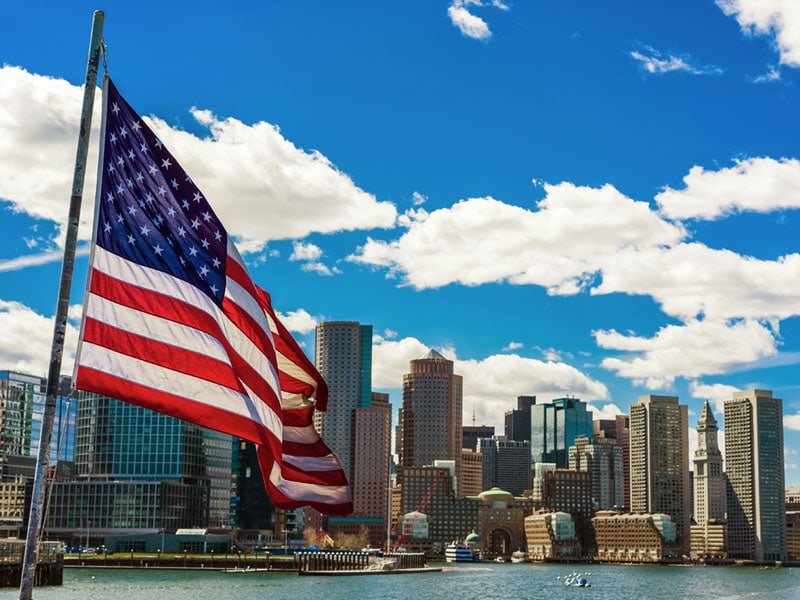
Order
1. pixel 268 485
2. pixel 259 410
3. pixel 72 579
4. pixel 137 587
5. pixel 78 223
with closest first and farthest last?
pixel 78 223
pixel 259 410
pixel 268 485
pixel 137 587
pixel 72 579

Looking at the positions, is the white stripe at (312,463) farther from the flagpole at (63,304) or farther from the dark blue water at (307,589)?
the dark blue water at (307,589)

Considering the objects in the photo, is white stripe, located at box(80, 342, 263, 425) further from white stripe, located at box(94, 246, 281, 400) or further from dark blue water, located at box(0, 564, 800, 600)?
dark blue water, located at box(0, 564, 800, 600)

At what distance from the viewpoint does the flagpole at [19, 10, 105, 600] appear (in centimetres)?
1975

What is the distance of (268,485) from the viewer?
24.8 meters

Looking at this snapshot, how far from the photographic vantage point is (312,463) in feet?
88.5

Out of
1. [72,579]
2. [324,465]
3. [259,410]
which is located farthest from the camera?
[72,579]

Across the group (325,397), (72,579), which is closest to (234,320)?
(325,397)

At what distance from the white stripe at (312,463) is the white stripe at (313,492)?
0.38 m

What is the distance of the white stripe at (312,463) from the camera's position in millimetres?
26719

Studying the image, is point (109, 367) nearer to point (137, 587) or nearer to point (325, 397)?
point (325, 397)

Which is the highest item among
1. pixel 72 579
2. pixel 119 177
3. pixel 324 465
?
pixel 119 177

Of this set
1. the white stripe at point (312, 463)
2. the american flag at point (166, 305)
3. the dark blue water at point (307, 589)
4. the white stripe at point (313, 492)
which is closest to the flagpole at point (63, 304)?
the american flag at point (166, 305)

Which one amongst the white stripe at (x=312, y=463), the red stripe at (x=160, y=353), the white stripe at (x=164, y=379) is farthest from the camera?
the white stripe at (x=312, y=463)

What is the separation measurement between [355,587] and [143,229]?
13762 centimetres
